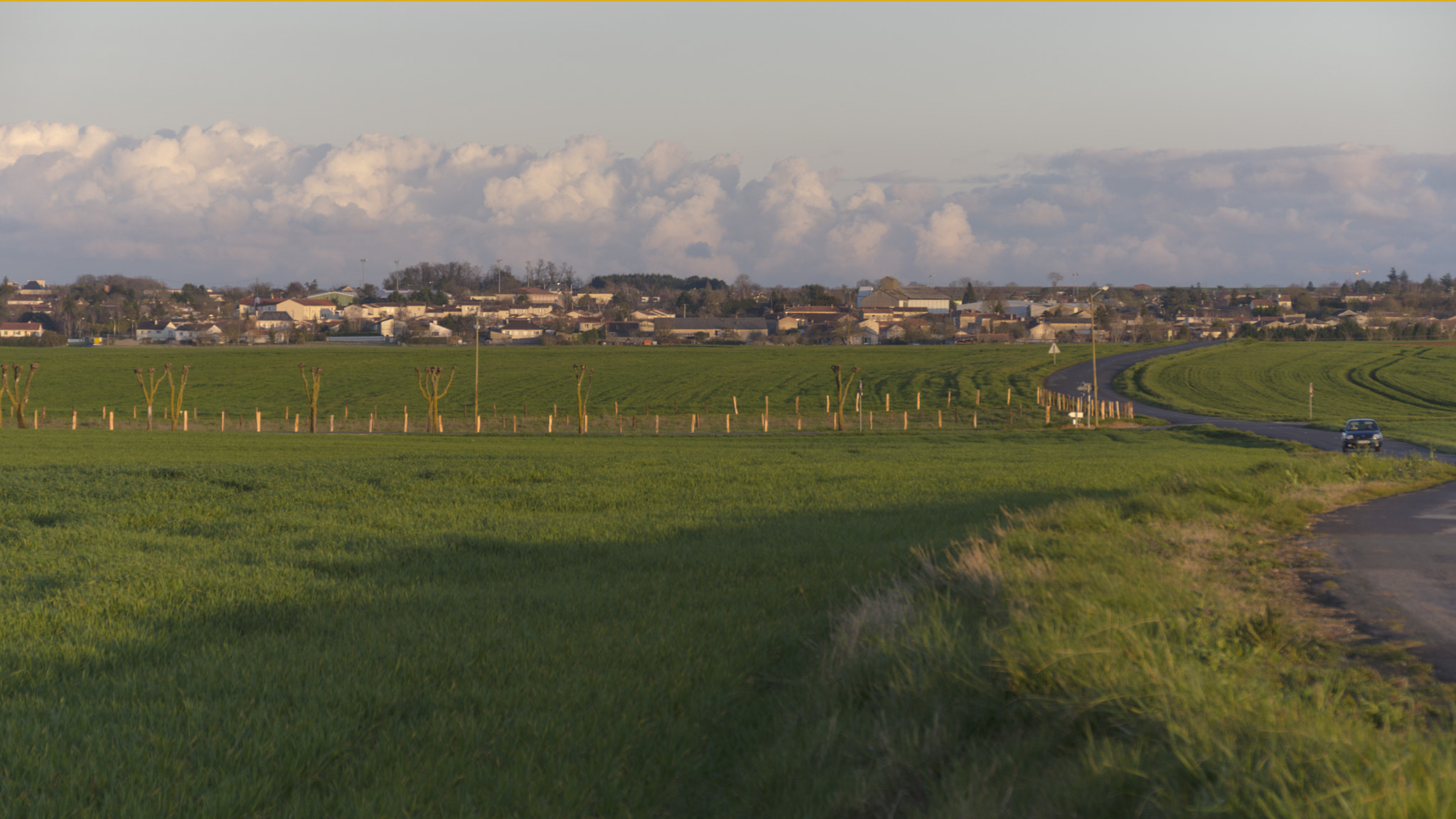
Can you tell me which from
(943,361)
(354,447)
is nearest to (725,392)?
(943,361)

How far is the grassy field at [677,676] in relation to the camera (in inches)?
→ 199

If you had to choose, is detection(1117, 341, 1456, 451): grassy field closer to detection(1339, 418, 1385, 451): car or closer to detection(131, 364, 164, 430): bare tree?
detection(1339, 418, 1385, 451): car

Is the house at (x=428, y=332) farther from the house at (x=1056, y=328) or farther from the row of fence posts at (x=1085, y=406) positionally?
the row of fence posts at (x=1085, y=406)

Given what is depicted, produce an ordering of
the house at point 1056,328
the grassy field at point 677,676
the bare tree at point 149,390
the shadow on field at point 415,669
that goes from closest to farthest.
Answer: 1. the grassy field at point 677,676
2. the shadow on field at point 415,669
3. the bare tree at point 149,390
4. the house at point 1056,328

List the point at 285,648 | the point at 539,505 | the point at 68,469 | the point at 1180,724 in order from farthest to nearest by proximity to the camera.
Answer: the point at 68,469
the point at 539,505
the point at 285,648
the point at 1180,724

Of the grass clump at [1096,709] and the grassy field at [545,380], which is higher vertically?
the grass clump at [1096,709]

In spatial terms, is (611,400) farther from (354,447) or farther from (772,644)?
(772,644)

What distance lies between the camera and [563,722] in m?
6.33

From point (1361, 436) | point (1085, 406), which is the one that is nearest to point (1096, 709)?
point (1361, 436)

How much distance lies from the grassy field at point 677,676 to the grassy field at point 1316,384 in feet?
165

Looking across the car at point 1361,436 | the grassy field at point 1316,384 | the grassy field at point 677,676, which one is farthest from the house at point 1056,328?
the grassy field at point 677,676

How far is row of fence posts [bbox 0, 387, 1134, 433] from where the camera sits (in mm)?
67688

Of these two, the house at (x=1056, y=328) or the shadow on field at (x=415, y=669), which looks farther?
the house at (x=1056, y=328)

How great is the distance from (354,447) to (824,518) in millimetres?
33014
